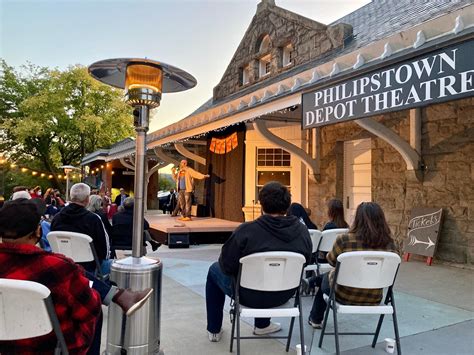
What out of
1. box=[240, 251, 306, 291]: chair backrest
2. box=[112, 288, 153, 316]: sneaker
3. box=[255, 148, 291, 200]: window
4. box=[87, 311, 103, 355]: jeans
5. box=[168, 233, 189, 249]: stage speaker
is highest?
box=[255, 148, 291, 200]: window

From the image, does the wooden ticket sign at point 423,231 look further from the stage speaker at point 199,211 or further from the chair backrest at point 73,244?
the stage speaker at point 199,211

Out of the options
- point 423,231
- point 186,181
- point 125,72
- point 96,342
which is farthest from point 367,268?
point 186,181

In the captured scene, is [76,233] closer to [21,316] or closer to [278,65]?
[21,316]

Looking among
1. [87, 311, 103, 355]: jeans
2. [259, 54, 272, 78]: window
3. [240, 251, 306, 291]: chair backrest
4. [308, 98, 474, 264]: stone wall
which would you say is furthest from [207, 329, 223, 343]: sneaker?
[259, 54, 272, 78]: window

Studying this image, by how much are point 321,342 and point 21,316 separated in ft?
6.85

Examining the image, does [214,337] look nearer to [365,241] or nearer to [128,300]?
[128,300]

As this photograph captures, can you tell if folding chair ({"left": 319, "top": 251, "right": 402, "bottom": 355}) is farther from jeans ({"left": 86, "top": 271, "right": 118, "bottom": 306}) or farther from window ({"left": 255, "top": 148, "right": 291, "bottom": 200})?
window ({"left": 255, "top": 148, "right": 291, "bottom": 200})

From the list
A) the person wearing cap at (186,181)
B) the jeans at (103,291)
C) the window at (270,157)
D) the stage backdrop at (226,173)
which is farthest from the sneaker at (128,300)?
the person wearing cap at (186,181)

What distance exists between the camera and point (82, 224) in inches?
133

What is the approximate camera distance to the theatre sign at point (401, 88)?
2783mm

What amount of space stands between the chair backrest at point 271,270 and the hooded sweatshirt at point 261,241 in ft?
0.29

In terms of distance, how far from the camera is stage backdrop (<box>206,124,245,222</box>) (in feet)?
31.3

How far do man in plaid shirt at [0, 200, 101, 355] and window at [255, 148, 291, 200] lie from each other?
747 centimetres

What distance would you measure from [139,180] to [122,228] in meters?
2.16
